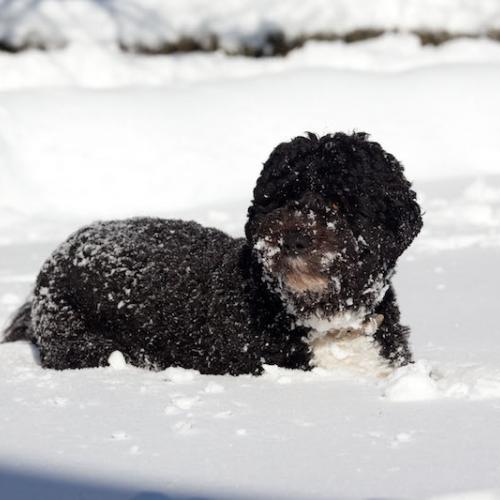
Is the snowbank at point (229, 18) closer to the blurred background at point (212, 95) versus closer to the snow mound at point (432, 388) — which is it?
the blurred background at point (212, 95)

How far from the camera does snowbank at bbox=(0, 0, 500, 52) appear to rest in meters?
13.7

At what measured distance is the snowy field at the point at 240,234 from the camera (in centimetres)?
303

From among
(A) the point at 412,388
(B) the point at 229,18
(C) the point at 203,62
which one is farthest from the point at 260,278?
(B) the point at 229,18

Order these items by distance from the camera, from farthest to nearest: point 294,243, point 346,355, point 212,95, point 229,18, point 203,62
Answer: point 229,18 → point 203,62 → point 212,95 → point 346,355 → point 294,243

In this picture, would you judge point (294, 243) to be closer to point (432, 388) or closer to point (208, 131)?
point (432, 388)

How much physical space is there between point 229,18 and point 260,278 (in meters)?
10.6

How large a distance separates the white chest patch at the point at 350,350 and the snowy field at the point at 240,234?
0.24ft

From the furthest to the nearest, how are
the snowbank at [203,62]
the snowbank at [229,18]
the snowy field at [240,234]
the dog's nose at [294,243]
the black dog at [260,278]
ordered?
the snowbank at [229,18] < the snowbank at [203,62] < the black dog at [260,278] < the dog's nose at [294,243] < the snowy field at [240,234]

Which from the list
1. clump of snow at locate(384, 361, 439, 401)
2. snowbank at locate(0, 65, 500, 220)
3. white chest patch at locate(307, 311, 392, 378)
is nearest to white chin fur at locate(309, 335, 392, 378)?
white chest patch at locate(307, 311, 392, 378)

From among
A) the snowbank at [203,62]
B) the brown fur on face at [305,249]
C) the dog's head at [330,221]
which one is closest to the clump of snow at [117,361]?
the dog's head at [330,221]

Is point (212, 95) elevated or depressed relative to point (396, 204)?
elevated

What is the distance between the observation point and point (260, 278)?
4.41 metres

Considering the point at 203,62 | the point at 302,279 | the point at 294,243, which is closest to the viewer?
the point at 294,243

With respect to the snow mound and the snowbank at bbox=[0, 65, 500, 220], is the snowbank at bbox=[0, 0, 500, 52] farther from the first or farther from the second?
the snow mound
